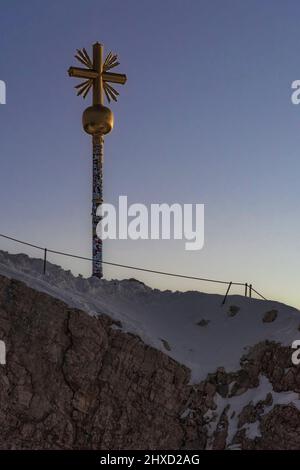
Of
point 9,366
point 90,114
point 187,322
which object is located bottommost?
point 9,366

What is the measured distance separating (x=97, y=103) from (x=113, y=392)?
1583cm

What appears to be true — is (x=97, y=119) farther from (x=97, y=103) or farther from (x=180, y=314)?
(x=180, y=314)

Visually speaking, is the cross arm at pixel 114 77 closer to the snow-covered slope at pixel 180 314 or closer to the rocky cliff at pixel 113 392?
the snow-covered slope at pixel 180 314

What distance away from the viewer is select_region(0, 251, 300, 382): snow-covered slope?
21.1 metres

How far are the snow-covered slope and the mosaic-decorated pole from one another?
15.0ft

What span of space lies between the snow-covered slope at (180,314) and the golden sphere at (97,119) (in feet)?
26.1

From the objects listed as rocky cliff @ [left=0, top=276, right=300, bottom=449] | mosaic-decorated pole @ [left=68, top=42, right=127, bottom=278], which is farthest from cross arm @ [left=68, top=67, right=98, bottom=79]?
rocky cliff @ [left=0, top=276, right=300, bottom=449]

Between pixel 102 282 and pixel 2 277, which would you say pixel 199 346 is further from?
pixel 2 277

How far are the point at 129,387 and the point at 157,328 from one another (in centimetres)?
410

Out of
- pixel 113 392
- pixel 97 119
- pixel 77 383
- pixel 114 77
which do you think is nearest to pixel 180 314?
pixel 113 392

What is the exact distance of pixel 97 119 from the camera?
95.7 feet

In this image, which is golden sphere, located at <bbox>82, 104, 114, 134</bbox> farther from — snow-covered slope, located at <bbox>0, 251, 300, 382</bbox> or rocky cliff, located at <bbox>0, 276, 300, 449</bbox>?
rocky cliff, located at <bbox>0, 276, 300, 449</bbox>

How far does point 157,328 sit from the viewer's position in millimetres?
23172
